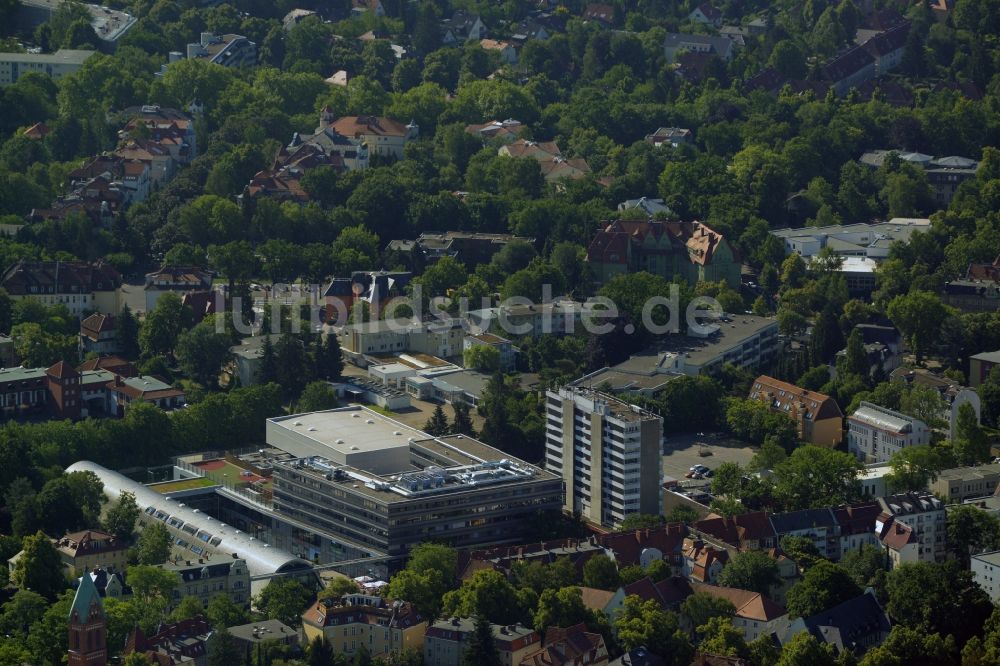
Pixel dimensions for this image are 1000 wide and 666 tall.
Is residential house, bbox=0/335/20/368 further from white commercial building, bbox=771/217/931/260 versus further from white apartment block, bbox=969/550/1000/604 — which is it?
white apartment block, bbox=969/550/1000/604

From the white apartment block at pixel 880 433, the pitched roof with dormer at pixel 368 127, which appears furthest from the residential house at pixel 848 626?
the pitched roof with dormer at pixel 368 127

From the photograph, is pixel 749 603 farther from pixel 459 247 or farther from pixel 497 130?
pixel 497 130

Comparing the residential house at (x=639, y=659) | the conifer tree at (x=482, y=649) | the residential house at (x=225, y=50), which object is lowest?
the residential house at (x=639, y=659)

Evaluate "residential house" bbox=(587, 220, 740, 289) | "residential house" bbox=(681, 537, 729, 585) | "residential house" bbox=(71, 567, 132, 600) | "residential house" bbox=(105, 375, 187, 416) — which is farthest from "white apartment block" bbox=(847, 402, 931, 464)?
"residential house" bbox=(71, 567, 132, 600)

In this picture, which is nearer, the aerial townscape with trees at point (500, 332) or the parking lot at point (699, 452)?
the aerial townscape with trees at point (500, 332)

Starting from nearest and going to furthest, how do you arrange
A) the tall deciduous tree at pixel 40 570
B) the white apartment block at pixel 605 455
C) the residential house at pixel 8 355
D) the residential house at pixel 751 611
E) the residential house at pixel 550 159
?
the residential house at pixel 751 611 → the tall deciduous tree at pixel 40 570 → the white apartment block at pixel 605 455 → the residential house at pixel 8 355 → the residential house at pixel 550 159

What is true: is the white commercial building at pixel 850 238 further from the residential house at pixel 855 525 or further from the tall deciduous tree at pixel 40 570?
the tall deciduous tree at pixel 40 570

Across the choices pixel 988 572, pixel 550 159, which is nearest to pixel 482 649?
pixel 988 572
